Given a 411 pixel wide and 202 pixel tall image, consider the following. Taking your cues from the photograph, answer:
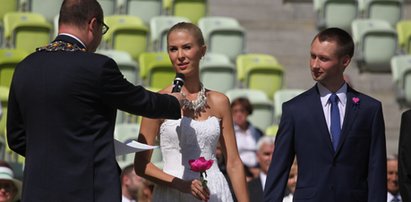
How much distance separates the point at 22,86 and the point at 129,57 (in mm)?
7844

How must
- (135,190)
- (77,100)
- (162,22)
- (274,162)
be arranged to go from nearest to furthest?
1. (77,100)
2. (274,162)
3. (135,190)
4. (162,22)

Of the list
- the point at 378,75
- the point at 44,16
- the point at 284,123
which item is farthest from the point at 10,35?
the point at 284,123

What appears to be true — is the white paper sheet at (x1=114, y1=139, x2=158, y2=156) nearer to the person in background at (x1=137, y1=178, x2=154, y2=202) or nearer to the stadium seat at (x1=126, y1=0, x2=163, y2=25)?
the person in background at (x1=137, y1=178, x2=154, y2=202)

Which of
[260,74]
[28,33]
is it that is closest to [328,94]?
[260,74]

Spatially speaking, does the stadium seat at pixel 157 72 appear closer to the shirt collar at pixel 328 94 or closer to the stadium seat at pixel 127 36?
the stadium seat at pixel 127 36

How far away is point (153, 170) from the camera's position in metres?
7.09

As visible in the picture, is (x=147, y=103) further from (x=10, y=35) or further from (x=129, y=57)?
(x=10, y=35)

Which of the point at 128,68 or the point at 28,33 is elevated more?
the point at 28,33

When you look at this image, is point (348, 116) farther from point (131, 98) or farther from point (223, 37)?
point (223, 37)

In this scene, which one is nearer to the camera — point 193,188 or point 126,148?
point 126,148

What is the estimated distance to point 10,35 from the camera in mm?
14953

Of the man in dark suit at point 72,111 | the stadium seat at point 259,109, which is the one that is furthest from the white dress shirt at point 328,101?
the stadium seat at point 259,109

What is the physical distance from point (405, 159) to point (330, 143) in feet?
1.99

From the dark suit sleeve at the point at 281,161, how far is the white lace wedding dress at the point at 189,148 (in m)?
0.44
